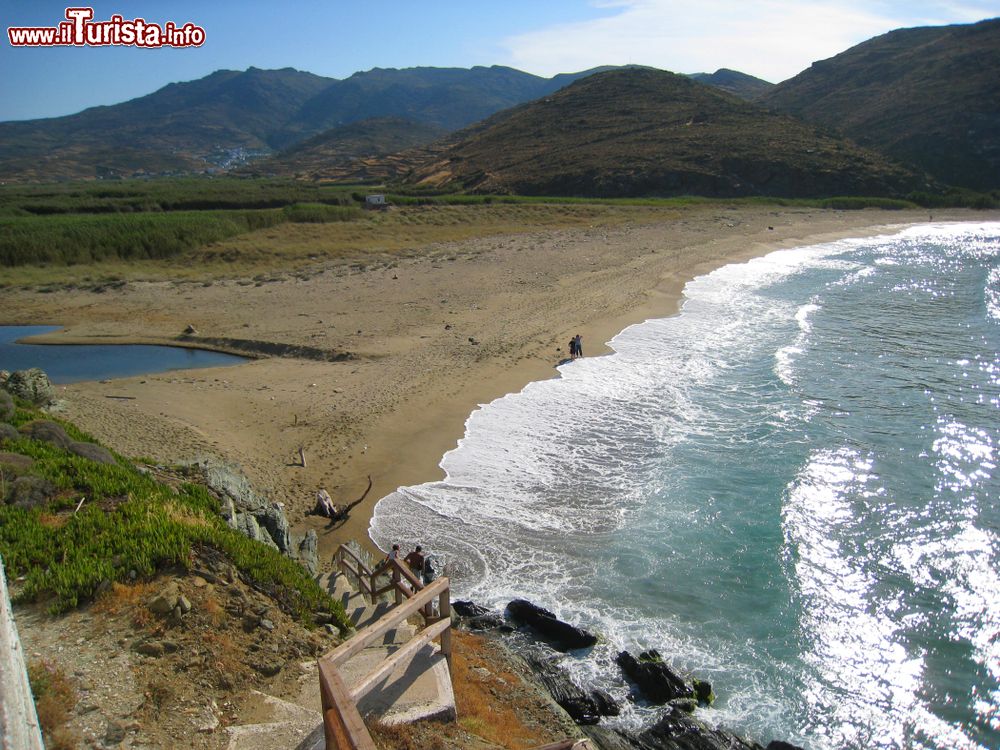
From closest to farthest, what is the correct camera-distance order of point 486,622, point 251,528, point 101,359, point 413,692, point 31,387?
point 413,692 → point 251,528 → point 486,622 → point 31,387 → point 101,359

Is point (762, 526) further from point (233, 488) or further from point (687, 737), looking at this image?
point (233, 488)

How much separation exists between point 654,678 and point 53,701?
21.8 feet

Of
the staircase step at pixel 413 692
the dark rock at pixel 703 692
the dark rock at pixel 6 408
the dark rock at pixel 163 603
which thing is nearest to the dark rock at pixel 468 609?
the dark rock at pixel 703 692

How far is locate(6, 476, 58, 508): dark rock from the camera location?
796 cm

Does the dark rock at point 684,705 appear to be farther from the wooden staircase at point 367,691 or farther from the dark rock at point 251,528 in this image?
the dark rock at point 251,528

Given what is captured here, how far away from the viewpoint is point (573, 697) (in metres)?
8.40

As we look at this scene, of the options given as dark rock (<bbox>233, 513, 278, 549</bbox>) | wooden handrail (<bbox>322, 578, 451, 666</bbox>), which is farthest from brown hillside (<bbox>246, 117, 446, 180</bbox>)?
wooden handrail (<bbox>322, 578, 451, 666</bbox>)

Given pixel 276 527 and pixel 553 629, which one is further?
pixel 276 527

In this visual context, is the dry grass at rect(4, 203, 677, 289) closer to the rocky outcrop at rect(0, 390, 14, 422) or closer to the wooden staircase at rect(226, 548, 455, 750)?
the rocky outcrop at rect(0, 390, 14, 422)

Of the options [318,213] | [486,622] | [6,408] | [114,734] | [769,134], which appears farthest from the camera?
[769,134]

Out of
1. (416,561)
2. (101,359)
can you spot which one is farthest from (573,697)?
(101,359)

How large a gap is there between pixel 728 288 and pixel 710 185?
135 ft

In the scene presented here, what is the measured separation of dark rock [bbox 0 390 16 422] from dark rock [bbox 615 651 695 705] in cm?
1003

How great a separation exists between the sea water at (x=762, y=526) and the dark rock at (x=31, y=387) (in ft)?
25.4
